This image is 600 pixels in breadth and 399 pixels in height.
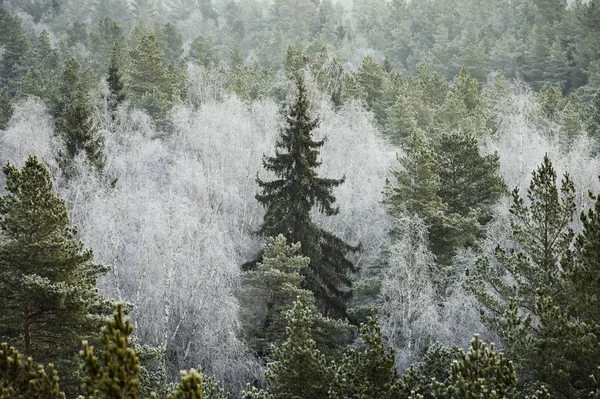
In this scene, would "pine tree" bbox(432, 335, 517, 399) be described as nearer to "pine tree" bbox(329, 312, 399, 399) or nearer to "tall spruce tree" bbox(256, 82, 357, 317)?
"pine tree" bbox(329, 312, 399, 399)

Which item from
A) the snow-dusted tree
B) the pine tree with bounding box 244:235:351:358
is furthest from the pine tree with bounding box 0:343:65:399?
the snow-dusted tree

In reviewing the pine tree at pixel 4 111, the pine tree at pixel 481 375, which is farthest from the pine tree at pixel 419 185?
the pine tree at pixel 4 111

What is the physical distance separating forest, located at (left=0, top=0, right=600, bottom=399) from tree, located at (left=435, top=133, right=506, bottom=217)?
9 centimetres

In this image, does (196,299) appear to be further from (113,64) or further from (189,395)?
(113,64)

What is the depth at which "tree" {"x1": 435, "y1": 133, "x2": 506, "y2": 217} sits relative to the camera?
61.5 feet

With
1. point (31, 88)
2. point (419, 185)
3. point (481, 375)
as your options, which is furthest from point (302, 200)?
point (31, 88)

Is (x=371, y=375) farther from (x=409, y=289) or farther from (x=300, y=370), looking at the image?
(x=409, y=289)

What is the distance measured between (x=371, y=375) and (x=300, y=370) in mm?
1594

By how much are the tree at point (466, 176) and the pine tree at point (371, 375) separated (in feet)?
34.6

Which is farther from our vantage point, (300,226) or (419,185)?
(419,185)

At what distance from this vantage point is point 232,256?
19.5 meters

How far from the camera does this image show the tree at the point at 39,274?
963cm

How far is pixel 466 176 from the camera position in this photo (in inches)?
765

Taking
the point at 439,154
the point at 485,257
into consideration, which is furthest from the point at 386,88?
the point at 485,257
